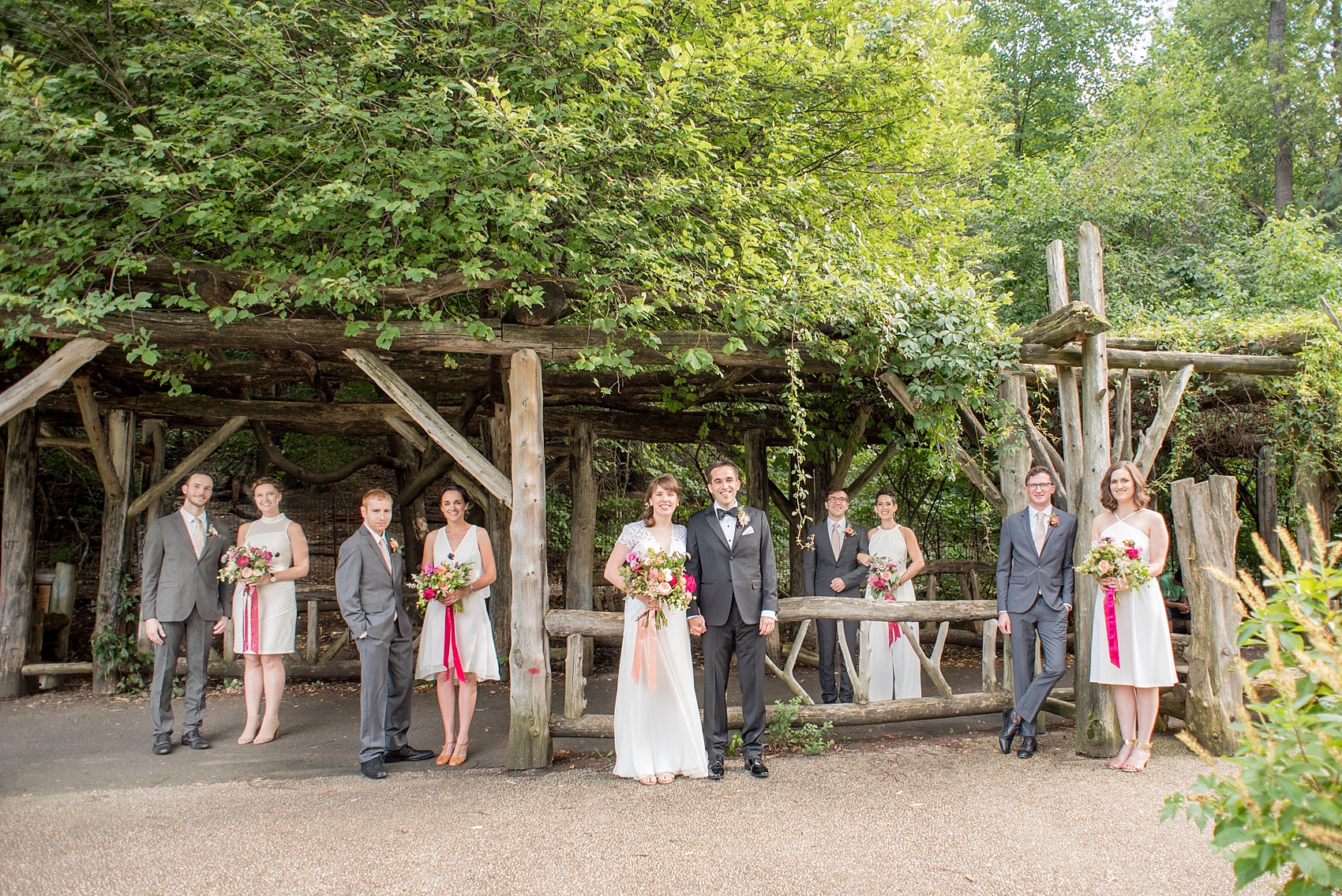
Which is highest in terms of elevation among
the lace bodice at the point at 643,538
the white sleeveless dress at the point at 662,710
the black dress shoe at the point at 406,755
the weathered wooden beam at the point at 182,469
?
the weathered wooden beam at the point at 182,469

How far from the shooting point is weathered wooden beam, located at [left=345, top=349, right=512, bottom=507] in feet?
20.0

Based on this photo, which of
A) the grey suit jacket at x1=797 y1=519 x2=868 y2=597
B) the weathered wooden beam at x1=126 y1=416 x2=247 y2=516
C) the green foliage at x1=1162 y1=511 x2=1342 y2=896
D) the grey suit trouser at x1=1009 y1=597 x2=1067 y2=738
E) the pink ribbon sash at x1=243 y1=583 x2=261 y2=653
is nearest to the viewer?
the green foliage at x1=1162 y1=511 x2=1342 y2=896

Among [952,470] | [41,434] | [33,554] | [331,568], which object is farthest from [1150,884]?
[331,568]

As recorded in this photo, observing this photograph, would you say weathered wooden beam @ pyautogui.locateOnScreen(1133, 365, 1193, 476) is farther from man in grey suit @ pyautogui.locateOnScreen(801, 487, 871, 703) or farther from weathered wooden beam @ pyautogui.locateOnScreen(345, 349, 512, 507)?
weathered wooden beam @ pyautogui.locateOnScreen(345, 349, 512, 507)

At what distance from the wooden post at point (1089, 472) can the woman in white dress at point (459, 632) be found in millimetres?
3922

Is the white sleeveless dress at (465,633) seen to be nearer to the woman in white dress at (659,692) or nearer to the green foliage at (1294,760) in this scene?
the woman in white dress at (659,692)

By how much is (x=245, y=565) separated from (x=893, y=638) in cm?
513

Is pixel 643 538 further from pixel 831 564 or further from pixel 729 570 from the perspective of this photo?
pixel 831 564

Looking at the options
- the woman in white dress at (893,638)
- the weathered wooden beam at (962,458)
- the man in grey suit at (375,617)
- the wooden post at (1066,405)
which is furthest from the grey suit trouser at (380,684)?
the wooden post at (1066,405)

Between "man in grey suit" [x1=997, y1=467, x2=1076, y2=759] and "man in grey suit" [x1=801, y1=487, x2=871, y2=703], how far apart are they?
1684 mm

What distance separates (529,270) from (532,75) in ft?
4.53

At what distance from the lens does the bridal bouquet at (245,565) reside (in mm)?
6285

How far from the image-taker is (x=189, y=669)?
6266 millimetres

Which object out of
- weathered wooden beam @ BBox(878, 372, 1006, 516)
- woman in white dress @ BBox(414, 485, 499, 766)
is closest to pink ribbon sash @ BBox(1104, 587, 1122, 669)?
weathered wooden beam @ BBox(878, 372, 1006, 516)
